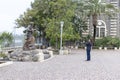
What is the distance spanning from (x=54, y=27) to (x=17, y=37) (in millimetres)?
5207

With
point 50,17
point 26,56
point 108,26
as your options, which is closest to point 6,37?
point 50,17

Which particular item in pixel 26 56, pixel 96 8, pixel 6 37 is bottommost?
pixel 26 56

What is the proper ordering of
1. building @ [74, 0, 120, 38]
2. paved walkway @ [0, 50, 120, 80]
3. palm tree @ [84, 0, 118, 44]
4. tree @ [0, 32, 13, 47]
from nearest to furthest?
paved walkway @ [0, 50, 120, 80] → tree @ [0, 32, 13, 47] → palm tree @ [84, 0, 118, 44] → building @ [74, 0, 120, 38]

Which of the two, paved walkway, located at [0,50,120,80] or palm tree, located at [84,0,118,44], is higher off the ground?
palm tree, located at [84,0,118,44]

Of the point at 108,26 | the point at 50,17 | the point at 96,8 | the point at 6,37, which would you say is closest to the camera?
the point at 6,37

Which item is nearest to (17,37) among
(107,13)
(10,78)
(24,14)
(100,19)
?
(24,14)

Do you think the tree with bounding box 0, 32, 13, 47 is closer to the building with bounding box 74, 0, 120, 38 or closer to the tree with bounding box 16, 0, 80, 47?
the tree with bounding box 16, 0, 80, 47

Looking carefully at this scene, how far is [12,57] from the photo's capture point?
26609 mm

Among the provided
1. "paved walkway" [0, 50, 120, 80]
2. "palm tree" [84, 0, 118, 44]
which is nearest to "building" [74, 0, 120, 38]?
"palm tree" [84, 0, 118, 44]

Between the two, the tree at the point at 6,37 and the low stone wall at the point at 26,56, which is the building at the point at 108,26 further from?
the low stone wall at the point at 26,56

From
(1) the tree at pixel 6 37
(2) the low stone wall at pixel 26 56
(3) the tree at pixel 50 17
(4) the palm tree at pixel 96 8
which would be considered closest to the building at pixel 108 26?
(4) the palm tree at pixel 96 8

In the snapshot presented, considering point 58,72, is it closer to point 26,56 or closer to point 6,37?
point 26,56

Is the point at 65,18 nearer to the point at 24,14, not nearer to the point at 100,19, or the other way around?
the point at 24,14

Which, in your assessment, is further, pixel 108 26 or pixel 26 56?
pixel 108 26
